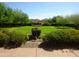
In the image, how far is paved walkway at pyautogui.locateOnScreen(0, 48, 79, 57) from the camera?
557cm

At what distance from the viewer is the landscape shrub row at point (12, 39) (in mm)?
6395

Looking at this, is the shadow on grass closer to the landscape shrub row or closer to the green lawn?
the green lawn

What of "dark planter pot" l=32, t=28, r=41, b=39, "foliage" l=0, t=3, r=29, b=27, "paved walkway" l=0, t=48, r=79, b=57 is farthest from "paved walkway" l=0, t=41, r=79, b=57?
"foliage" l=0, t=3, r=29, b=27

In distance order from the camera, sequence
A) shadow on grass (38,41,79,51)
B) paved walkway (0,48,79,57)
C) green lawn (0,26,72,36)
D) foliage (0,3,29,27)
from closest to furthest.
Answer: paved walkway (0,48,79,57)
shadow on grass (38,41,79,51)
green lawn (0,26,72,36)
foliage (0,3,29,27)

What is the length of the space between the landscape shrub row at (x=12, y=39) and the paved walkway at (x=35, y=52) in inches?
13.0

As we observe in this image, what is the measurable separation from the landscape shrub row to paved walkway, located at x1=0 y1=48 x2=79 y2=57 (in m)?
0.33

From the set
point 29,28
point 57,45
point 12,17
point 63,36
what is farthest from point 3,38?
point 63,36

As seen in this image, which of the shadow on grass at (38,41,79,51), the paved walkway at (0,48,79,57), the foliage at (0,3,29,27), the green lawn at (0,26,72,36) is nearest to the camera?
the paved walkway at (0,48,79,57)

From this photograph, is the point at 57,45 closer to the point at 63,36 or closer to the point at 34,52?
the point at 63,36

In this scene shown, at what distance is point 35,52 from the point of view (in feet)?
19.1

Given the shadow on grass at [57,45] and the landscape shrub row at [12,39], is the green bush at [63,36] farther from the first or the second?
the landscape shrub row at [12,39]

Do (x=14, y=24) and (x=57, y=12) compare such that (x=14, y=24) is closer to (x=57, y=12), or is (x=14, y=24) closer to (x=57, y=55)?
(x=57, y=12)

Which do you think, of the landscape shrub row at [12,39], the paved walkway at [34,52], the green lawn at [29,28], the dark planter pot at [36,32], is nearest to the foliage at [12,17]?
the green lawn at [29,28]

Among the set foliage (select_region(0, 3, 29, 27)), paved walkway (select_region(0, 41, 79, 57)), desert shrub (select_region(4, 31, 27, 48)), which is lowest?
paved walkway (select_region(0, 41, 79, 57))
